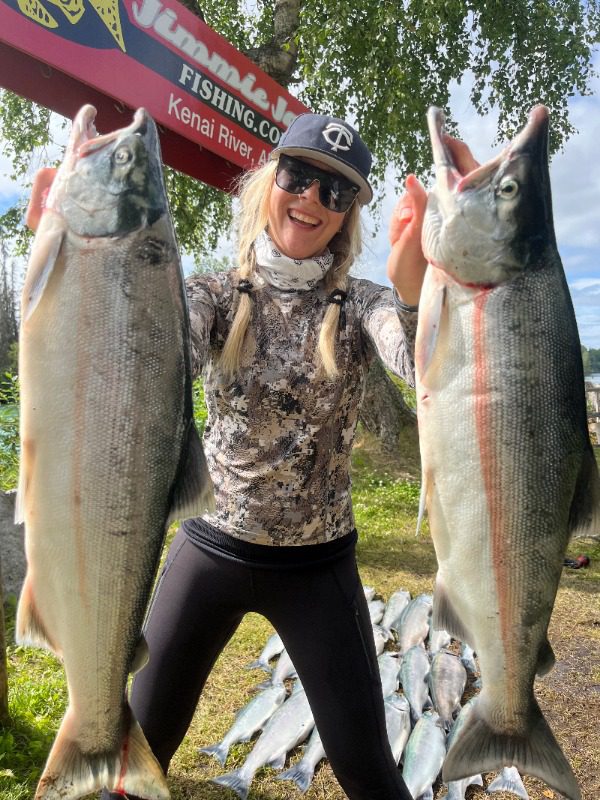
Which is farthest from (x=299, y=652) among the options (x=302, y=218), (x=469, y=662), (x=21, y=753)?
(x=469, y=662)

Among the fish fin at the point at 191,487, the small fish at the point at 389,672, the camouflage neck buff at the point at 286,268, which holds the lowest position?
the small fish at the point at 389,672

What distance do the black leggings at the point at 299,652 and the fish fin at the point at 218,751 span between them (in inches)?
60.9

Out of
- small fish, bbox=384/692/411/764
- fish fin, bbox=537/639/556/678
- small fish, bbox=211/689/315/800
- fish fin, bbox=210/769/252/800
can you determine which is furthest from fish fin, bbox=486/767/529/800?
fish fin, bbox=537/639/556/678

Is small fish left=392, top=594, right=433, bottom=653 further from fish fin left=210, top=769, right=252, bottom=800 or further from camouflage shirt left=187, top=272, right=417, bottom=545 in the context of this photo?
camouflage shirt left=187, top=272, right=417, bottom=545

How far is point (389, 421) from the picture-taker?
34.6ft

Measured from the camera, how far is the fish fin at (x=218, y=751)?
3.60 metres

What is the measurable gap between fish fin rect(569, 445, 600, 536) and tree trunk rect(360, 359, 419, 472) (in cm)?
846

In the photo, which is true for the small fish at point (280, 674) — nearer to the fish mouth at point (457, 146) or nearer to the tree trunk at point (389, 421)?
the fish mouth at point (457, 146)

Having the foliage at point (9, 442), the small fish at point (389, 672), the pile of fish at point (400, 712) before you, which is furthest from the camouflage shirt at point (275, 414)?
the foliage at point (9, 442)

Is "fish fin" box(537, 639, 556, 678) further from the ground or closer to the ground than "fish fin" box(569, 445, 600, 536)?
closer to the ground

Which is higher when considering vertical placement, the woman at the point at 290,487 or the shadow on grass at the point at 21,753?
the woman at the point at 290,487

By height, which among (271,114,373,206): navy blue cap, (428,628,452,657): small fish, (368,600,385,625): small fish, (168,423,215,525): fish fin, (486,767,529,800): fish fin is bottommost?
(486,767,529,800): fish fin

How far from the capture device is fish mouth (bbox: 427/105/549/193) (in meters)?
1.59

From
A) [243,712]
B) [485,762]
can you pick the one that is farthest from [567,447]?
[243,712]
